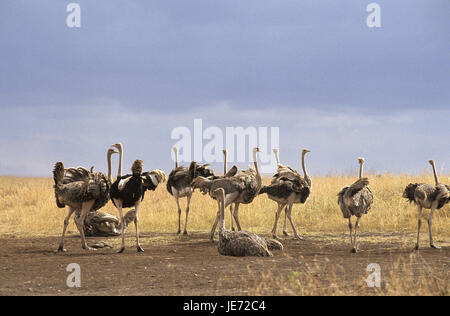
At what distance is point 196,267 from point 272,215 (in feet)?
34.8

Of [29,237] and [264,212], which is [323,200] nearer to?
[264,212]

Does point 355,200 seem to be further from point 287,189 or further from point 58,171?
point 58,171

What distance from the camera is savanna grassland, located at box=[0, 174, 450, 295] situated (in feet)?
31.0

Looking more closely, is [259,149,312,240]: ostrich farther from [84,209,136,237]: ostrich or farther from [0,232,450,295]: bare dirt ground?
[84,209,136,237]: ostrich

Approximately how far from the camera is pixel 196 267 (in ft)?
38.0

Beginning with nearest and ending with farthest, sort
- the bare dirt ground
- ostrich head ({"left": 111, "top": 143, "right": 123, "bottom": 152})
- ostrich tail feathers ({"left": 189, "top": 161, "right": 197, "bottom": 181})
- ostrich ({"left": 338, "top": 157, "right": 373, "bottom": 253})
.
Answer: the bare dirt ground
ostrich ({"left": 338, "top": 157, "right": 373, "bottom": 253})
ostrich head ({"left": 111, "top": 143, "right": 123, "bottom": 152})
ostrich tail feathers ({"left": 189, "top": 161, "right": 197, "bottom": 181})

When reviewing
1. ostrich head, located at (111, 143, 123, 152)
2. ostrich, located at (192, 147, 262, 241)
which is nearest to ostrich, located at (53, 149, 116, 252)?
ostrich head, located at (111, 143, 123, 152)

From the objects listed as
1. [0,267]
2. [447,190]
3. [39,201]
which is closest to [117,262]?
[0,267]

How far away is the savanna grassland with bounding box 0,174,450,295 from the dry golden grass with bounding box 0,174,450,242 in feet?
0.11

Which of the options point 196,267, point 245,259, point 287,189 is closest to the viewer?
point 196,267

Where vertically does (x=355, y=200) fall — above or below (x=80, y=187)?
below

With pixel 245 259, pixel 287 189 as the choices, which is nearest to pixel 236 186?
pixel 287 189

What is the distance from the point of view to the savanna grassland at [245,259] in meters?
9.44

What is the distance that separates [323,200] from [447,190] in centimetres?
840
